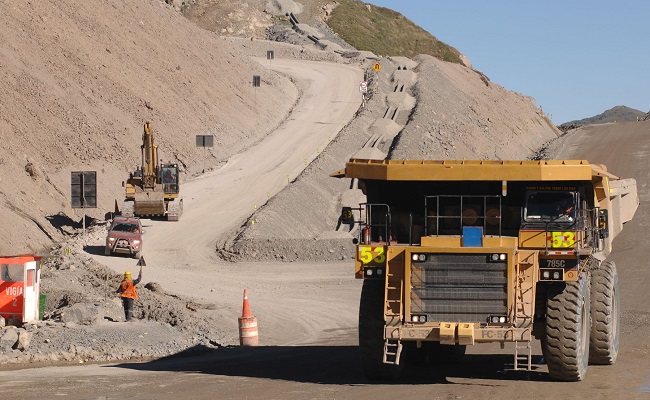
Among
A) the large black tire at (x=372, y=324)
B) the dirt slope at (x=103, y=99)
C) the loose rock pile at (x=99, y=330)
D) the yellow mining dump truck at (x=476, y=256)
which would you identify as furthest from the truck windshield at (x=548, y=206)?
Answer: the dirt slope at (x=103, y=99)

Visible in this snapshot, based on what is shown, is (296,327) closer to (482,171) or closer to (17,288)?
(17,288)

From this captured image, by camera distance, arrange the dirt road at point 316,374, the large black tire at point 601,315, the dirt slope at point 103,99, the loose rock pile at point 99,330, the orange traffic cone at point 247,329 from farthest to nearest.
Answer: the dirt slope at point 103,99, the orange traffic cone at point 247,329, the loose rock pile at point 99,330, the large black tire at point 601,315, the dirt road at point 316,374

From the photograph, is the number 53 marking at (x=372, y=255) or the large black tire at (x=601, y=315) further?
the large black tire at (x=601, y=315)

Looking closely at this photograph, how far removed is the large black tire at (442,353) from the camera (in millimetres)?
21078

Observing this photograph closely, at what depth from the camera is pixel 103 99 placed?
215 ft

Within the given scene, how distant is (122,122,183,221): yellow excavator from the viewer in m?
51.2

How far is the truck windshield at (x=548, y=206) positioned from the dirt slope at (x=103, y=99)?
28026mm

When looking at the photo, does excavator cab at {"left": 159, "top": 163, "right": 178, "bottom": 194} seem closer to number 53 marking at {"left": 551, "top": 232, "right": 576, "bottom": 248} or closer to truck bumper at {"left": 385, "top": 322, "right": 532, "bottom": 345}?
truck bumper at {"left": 385, "top": 322, "right": 532, "bottom": 345}

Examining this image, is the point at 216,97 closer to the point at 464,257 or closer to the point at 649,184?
the point at 649,184

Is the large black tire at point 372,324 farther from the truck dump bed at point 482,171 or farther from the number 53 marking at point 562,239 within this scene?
the number 53 marking at point 562,239

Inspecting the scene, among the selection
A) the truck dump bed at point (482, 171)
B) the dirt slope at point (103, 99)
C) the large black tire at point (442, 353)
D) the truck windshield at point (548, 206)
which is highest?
the dirt slope at point (103, 99)

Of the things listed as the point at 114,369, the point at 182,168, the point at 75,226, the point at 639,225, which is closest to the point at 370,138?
the point at 182,168

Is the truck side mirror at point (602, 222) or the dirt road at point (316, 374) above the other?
the truck side mirror at point (602, 222)

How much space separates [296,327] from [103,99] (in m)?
37.8
